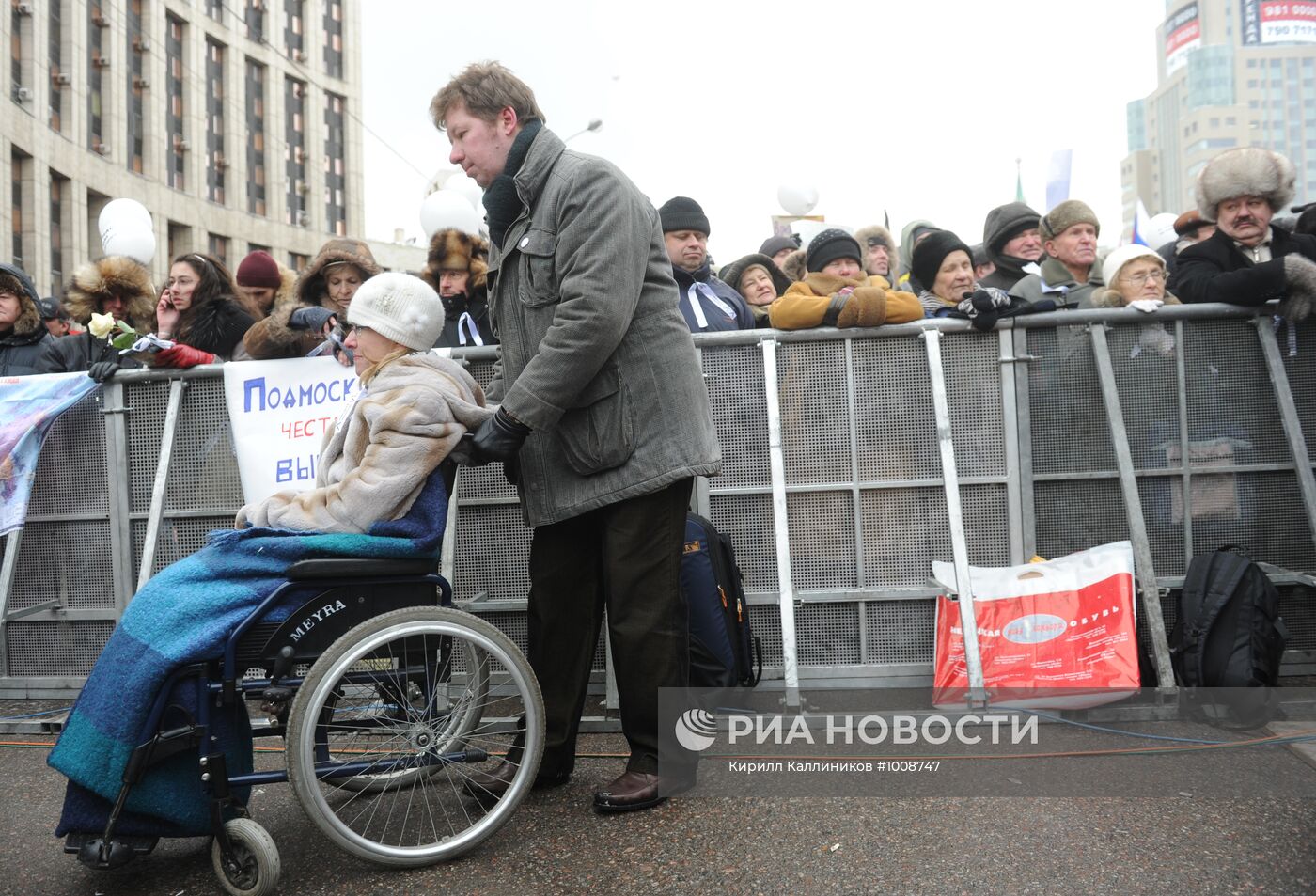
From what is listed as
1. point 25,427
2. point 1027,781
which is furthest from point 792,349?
point 25,427

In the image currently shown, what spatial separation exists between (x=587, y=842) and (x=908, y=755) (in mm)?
1274

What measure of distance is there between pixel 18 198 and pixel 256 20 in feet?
80.7

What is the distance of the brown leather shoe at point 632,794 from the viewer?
11.1ft

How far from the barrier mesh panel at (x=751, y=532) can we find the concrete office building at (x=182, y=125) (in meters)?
29.2

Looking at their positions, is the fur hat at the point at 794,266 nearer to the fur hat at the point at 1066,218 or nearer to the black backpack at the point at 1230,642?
the fur hat at the point at 1066,218

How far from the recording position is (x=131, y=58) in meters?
40.6

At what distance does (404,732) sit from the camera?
315 centimetres

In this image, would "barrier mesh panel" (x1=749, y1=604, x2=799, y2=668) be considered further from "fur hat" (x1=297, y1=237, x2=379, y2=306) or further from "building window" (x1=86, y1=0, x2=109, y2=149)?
"building window" (x1=86, y1=0, x2=109, y2=149)

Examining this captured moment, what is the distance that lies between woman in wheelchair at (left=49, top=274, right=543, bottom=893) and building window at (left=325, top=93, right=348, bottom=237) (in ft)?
184

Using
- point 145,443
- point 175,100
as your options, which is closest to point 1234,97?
point 175,100

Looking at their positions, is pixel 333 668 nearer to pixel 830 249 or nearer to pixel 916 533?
pixel 916 533

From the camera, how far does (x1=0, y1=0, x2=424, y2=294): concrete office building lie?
3105 cm

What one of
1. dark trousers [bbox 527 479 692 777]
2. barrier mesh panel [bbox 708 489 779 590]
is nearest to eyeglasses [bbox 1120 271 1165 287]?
barrier mesh panel [bbox 708 489 779 590]

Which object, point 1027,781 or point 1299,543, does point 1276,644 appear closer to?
point 1299,543
